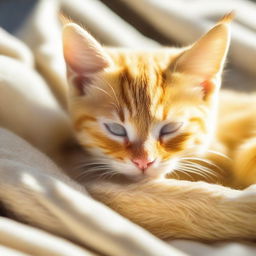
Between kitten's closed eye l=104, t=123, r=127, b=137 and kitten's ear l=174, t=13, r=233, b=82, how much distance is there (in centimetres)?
20

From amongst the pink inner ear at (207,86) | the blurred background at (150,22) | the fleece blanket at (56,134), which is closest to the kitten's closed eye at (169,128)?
the pink inner ear at (207,86)

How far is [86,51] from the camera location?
1.24 m

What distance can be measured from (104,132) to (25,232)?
361 mm

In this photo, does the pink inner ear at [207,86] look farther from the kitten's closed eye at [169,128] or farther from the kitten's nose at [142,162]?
the kitten's nose at [142,162]

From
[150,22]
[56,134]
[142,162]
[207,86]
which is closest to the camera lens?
[142,162]

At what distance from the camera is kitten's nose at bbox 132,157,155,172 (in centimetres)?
117

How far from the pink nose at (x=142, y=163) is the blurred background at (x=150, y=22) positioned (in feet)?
2.25

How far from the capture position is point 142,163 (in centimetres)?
117

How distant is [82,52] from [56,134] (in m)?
0.28

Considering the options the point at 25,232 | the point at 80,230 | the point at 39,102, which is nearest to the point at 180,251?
the point at 80,230

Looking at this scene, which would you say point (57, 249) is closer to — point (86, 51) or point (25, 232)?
point (25, 232)

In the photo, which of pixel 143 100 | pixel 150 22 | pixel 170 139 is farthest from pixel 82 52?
pixel 150 22

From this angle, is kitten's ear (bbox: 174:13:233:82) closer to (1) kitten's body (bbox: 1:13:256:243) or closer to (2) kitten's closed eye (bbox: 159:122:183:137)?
(1) kitten's body (bbox: 1:13:256:243)

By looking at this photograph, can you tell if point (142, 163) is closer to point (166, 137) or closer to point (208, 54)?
point (166, 137)
